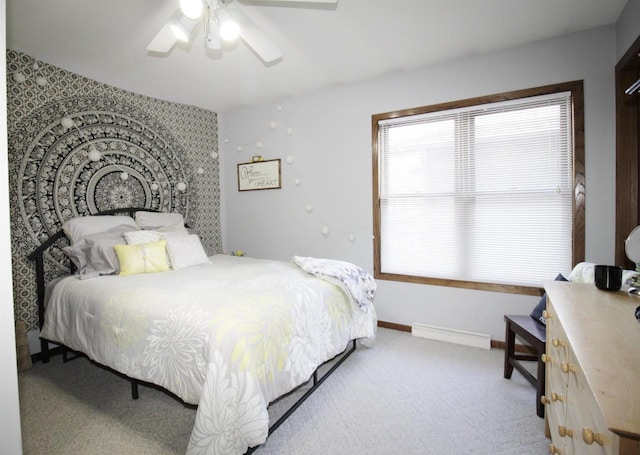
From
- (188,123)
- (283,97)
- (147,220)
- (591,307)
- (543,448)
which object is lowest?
(543,448)

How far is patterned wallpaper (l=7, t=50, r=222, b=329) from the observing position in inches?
100

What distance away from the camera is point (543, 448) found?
1570 millimetres

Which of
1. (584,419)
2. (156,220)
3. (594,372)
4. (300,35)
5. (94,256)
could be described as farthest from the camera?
(156,220)

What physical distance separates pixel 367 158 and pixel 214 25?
1.86 m

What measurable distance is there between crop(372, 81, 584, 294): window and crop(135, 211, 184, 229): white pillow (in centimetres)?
218

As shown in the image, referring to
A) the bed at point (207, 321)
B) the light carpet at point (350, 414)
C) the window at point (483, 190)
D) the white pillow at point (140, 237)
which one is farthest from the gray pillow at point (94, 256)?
the window at point (483, 190)

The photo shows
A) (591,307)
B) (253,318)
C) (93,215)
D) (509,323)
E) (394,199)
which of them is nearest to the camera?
(591,307)

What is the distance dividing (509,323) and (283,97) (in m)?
3.24


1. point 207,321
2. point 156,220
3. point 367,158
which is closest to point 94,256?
point 156,220

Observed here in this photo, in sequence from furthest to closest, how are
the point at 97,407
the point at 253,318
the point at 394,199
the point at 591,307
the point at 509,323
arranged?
the point at 394,199 < the point at 509,323 < the point at 97,407 < the point at 253,318 < the point at 591,307

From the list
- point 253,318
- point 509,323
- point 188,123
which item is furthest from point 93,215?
point 509,323

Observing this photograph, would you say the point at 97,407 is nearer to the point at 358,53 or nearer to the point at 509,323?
the point at 509,323

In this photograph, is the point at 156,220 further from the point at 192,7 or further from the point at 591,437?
the point at 591,437

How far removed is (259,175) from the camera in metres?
3.95
